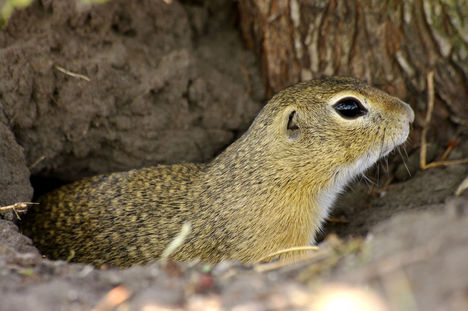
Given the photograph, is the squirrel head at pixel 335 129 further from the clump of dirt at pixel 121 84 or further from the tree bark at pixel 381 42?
the clump of dirt at pixel 121 84

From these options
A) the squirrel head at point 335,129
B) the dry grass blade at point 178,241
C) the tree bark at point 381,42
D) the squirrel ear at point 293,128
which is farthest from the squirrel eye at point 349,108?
the dry grass blade at point 178,241

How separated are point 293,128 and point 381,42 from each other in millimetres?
1509

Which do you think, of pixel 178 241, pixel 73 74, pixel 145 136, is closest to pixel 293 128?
pixel 178 241

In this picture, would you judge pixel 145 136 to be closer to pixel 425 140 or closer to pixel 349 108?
pixel 349 108

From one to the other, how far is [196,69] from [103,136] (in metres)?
1.28

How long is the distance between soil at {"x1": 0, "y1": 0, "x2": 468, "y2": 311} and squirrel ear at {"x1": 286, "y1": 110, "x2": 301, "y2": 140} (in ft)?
3.02

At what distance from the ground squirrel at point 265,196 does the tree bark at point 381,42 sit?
3.03ft

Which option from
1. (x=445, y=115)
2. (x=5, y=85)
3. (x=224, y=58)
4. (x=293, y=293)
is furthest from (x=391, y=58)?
(x=5, y=85)

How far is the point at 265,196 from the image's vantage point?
3.79m

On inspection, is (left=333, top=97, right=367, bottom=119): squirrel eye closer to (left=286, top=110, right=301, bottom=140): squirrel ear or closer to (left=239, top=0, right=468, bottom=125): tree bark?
(left=286, top=110, right=301, bottom=140): squirrel ear

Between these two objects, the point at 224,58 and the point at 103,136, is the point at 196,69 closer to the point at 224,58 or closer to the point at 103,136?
the point at 224,58

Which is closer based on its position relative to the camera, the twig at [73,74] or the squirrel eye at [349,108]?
the squirrel eye at [349,108]

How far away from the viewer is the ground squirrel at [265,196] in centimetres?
379

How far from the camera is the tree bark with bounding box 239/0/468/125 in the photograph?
451cm
